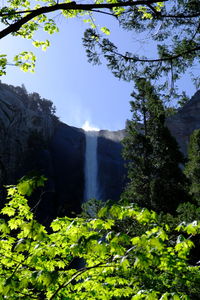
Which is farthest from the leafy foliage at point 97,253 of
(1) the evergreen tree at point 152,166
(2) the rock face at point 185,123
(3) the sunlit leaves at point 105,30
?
(2) the rock face at point 185,123

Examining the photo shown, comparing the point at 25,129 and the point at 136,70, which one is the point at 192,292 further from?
the point at 25,129

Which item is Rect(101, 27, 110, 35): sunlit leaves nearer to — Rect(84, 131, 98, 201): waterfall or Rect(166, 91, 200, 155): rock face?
Rect(84, 131, 98, 201): waterfall

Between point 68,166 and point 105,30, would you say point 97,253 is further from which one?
point 68,166

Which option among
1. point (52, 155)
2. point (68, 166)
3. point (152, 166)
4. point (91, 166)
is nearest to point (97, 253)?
point (152, 166)

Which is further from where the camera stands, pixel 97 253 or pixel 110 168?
pixel 110 168

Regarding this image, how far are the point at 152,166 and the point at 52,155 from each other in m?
22.5

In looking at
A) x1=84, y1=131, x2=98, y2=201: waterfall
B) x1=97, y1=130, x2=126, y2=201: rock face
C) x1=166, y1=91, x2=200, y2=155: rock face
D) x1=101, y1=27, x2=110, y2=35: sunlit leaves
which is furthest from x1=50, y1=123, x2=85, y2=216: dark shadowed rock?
x1=101, y1=27, x2=110, y2=35: sunlit leaves

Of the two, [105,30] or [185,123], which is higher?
[185,123]

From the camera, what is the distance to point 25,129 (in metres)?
36.1

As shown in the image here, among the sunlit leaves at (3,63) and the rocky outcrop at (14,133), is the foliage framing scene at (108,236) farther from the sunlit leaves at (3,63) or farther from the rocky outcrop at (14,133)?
the rocky outcrop at (14,133)

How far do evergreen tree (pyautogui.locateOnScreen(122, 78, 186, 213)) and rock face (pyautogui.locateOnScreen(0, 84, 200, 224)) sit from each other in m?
15.8

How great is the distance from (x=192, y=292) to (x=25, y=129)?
31755 mm

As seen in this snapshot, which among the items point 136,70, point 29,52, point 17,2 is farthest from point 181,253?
point 17,2

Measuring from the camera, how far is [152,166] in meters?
18.3
